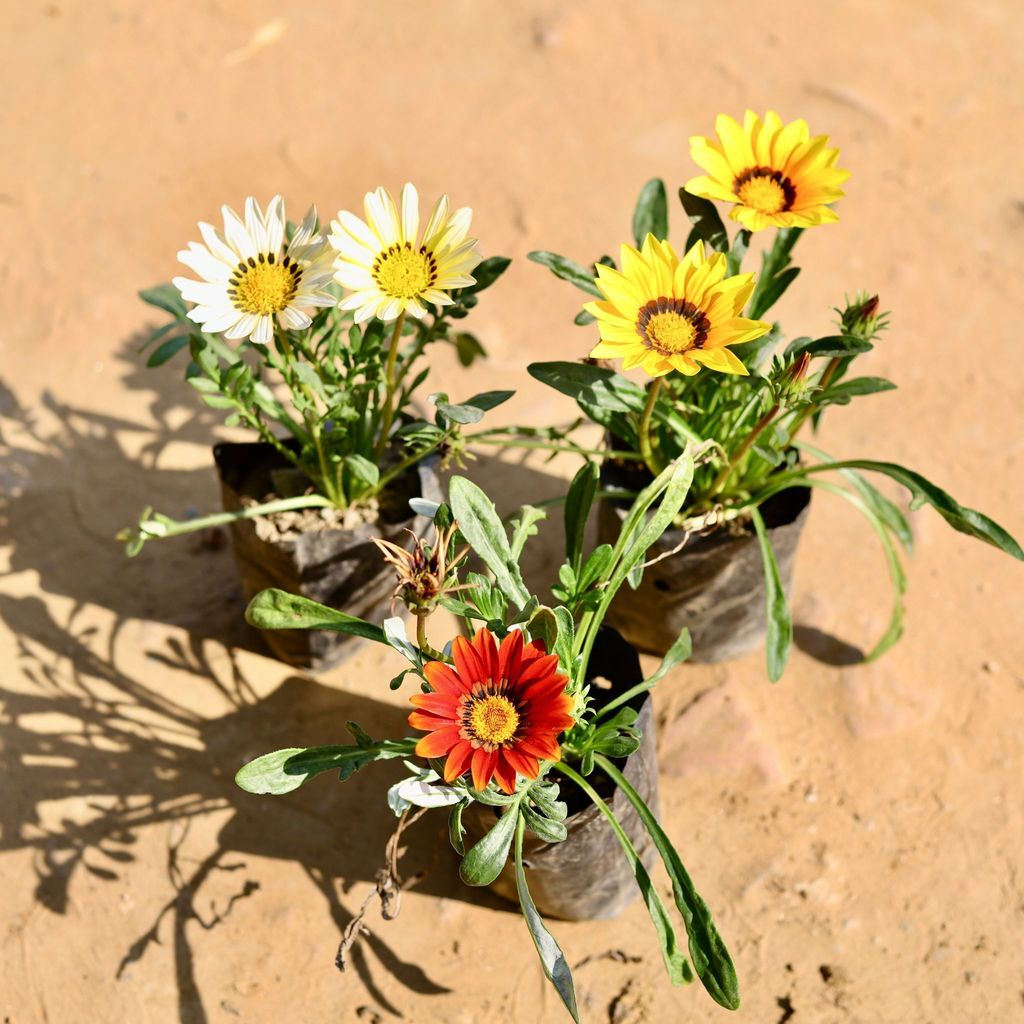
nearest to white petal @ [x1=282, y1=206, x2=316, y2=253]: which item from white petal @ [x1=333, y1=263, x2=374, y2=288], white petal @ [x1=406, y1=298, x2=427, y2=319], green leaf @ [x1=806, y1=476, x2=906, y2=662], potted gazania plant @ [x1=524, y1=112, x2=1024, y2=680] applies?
white petal @ [x1=333, y1=263, x2=374, y2=288]

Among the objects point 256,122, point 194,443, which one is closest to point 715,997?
point 194,443

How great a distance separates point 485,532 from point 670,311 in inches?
17.3

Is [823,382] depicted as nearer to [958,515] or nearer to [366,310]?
[958,515]

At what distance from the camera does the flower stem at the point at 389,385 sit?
1.99 meters

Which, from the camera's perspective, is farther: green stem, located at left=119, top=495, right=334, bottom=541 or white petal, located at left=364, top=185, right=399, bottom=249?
green stem, located at left=119, top=495, right=334, bottom=541

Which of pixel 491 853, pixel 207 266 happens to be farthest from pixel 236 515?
pixel 491 853

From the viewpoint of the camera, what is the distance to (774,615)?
226 centimetres

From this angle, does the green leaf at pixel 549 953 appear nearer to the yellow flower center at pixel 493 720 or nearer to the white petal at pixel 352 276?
the yellow flower center at pixel 493 720

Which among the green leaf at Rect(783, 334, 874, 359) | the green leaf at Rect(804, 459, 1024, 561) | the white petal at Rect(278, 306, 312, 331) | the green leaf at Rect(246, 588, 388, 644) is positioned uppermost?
the white petal at Rect(278, 306, 312, 331)

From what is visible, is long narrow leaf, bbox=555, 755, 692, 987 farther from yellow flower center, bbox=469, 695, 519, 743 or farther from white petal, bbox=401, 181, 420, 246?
white petal, bbox=401, 181, 420, 246

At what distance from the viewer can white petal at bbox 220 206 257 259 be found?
198 centimetres

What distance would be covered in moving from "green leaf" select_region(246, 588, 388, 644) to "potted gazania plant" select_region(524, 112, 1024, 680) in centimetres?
45

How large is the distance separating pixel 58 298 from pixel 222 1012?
6.48 ft

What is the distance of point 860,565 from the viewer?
277 centimetres
